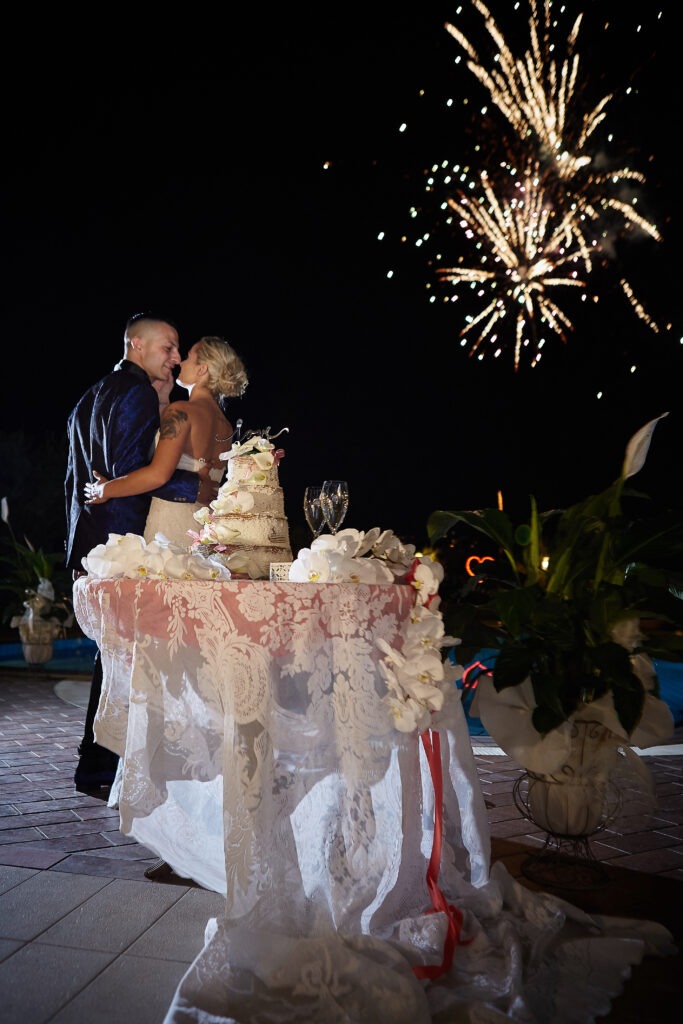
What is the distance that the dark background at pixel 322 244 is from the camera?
1032cm

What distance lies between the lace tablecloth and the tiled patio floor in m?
0.16

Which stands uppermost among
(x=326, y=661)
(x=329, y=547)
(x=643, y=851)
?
(x=329, y=547)

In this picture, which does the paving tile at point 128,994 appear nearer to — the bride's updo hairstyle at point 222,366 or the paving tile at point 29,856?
the paving tile at point 29,856

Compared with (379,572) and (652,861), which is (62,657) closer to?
(652,861)

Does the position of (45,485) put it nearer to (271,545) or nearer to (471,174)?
(471,174)

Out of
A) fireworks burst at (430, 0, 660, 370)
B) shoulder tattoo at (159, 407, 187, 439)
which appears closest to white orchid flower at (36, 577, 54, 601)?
fireworks burst at (430, 0, 660, 370)

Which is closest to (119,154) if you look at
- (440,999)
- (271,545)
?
(271,545)

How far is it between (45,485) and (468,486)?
18196mm

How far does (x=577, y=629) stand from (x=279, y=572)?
0.89 m

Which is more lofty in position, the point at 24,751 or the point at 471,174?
the point at 471,174

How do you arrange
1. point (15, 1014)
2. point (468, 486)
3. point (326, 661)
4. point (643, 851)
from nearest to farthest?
point (15, 1014) → point (326, 661) → point (643, 851) → point (468, 486)

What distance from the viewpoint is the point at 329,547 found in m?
2.05

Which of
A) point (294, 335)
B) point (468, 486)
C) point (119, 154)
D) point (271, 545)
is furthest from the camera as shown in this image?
point (468, 486)

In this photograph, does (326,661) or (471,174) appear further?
(471,174)
